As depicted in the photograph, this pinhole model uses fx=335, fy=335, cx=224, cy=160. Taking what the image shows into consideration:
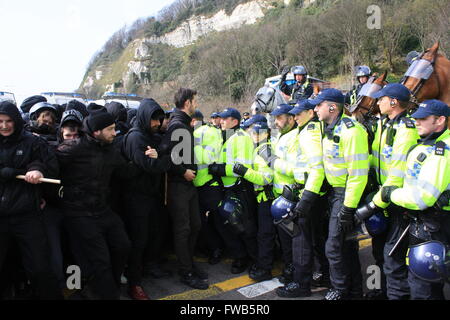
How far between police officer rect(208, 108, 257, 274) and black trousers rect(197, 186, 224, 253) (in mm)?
159

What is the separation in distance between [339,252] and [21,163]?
3.03 metres

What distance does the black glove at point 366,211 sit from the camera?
305cm

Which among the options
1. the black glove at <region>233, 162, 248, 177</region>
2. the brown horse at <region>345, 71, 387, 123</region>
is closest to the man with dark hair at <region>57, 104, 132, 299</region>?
the black glove at <region>233, 162, 248, 177</region>

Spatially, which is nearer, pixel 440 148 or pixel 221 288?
pixel 440 148

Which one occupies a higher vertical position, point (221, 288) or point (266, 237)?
point (266, 237)

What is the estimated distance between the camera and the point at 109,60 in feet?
328

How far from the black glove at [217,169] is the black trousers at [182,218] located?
33cm

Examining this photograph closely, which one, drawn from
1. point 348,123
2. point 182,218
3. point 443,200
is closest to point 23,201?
point 182,218

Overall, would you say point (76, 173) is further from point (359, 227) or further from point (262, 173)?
point (359, 227)

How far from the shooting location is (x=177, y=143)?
3828 millimetres

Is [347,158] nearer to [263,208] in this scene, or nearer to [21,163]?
[263,208]

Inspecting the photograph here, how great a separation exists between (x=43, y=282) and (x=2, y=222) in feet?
2.01

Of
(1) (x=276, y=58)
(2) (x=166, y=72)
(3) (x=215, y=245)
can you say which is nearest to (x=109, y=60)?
(2) (x=166, y=72)
